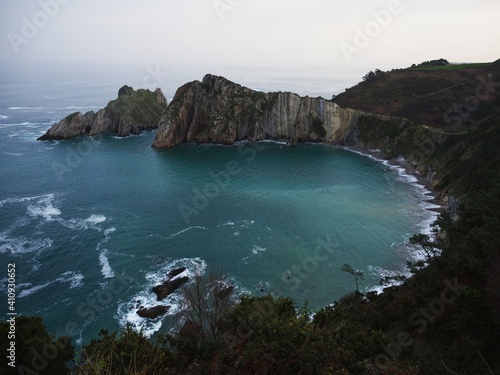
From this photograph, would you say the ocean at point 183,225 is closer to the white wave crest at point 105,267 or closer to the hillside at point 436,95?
the white wave crest at point 105,267

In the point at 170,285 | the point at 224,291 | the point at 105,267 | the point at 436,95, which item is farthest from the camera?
the point at 436,95

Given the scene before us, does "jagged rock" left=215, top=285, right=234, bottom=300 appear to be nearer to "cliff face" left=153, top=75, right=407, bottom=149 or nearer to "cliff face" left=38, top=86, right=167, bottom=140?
"cliff face" left=153, top=75, right=407, bottom=149

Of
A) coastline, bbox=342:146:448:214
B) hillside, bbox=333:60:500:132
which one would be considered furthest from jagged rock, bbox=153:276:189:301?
hillside, bbox=333:60:500:132

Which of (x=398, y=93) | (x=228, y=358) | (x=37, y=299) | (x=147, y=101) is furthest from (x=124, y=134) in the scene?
(x=228, y=358)

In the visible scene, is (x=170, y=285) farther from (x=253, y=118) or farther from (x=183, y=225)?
(x=253, y=118)

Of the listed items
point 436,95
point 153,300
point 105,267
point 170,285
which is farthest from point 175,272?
point 436,95

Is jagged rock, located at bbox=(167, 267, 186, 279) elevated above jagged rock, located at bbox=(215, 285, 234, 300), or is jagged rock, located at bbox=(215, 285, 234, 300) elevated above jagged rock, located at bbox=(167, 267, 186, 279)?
jagged rock, located at bbox=(215, 285, 234, 300)

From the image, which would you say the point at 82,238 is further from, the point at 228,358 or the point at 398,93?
the point at 398,93
